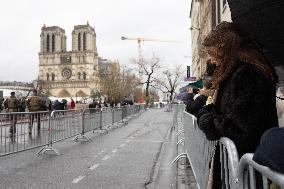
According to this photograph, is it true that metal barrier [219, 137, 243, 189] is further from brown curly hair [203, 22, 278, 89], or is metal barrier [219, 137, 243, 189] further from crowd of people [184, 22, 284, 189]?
brown curly hair [203, 22, 278, 89]

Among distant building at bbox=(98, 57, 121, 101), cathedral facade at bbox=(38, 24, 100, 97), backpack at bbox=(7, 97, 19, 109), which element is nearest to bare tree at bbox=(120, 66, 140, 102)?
distant building at bbox=(98, 57, 121, 101)

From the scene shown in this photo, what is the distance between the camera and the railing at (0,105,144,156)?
10734 mm

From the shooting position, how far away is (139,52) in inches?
6068

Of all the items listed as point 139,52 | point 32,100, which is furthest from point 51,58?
point 32,100

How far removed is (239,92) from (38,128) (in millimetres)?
9814

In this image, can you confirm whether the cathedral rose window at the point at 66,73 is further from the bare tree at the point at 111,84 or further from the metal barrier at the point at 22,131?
the metal barrier at the point at 22,131

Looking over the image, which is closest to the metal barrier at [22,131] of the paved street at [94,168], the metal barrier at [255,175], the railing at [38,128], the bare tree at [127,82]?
the railing at [38,128]

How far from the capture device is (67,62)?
559 ft

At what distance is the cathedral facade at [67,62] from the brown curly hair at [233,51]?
162 m

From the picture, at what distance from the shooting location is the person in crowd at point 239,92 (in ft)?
10.3

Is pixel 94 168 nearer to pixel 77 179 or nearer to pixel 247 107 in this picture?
pixel 77 179

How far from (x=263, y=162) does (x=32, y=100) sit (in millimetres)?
17347

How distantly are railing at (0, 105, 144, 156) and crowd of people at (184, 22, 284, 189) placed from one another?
770 centimetres

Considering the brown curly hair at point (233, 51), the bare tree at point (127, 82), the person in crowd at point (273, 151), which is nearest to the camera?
the person in crowd at point (273, 151)
